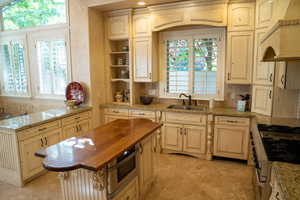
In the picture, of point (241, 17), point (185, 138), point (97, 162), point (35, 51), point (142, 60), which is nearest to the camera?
point (97, 162)

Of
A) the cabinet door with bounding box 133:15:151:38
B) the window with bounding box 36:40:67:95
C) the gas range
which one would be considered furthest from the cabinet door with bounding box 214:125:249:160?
the window with bounding box 36:40:67:95

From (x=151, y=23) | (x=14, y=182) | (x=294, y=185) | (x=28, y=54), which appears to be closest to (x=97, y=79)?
(x=151, y=23)

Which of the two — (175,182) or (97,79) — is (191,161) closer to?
(175,182)

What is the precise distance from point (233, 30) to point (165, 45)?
1.35 m

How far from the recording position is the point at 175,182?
2867 millimetres

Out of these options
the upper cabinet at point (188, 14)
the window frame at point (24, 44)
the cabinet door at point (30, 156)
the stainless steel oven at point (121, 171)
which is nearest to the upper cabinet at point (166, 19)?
the upper cabinet at point (188, 14)

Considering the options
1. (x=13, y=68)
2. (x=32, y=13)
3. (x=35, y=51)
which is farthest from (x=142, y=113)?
(x=13, y=68)

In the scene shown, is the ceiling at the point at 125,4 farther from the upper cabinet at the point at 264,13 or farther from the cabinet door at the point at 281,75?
the cabinet door at the point at 281,75

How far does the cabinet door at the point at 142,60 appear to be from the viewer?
3.94 m

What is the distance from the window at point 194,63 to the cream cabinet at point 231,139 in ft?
2.22

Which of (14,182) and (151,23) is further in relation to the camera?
(151,23)

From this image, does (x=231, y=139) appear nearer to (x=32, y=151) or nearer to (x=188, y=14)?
(x=188, y=14)

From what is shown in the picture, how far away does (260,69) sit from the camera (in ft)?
10.2

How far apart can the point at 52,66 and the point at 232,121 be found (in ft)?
12.8
